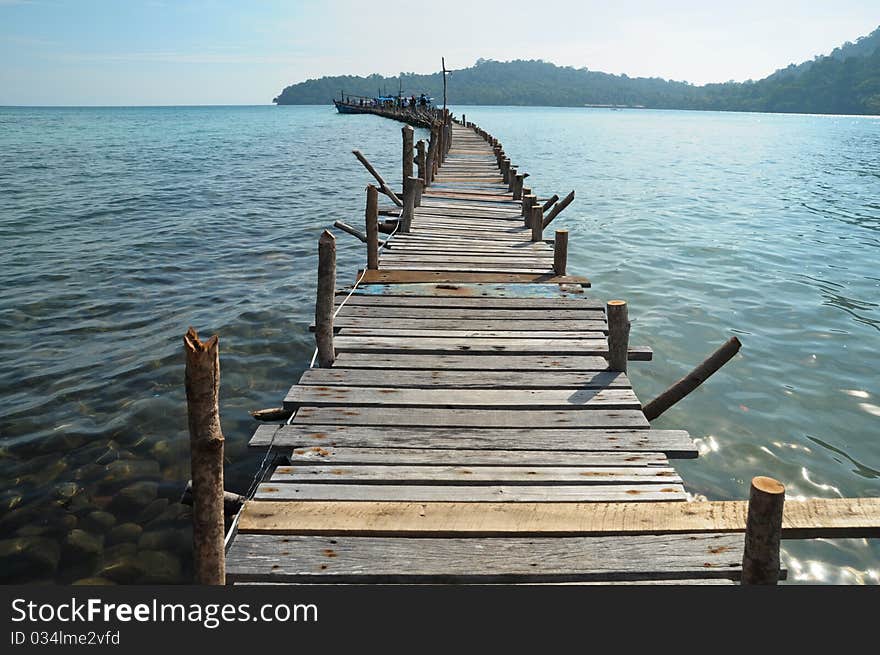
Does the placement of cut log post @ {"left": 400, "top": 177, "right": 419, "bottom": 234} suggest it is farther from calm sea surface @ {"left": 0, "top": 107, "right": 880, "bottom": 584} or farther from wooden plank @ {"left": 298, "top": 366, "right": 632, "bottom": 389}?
wooden plank @ {"left": 298, "top": 366, "right": 632, "bottom": 389}

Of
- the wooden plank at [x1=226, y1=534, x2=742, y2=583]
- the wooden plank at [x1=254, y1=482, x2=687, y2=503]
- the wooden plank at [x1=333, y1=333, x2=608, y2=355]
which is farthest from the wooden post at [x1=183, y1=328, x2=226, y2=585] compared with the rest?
the wooden plank at [x1=333, y1=333, x2=608, y2=355]

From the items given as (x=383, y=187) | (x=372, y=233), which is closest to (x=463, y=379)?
(x=372, y=233)

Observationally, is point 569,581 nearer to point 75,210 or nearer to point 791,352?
point 791,352

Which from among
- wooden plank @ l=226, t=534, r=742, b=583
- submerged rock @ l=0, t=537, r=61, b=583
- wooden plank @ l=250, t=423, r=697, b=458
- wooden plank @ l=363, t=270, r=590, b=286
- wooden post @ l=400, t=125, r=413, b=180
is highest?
wooden post @ l=400, t=125, r=413, b=180

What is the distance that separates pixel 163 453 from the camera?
7547 mm

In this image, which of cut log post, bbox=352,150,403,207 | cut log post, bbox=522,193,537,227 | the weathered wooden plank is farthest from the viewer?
cut log post, bbox=352,150,403,207

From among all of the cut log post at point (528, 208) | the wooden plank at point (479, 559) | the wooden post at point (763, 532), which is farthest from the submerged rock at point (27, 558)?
the cut log post at point (528, 208)

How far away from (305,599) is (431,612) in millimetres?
720

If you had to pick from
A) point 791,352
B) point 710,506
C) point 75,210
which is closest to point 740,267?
point 791,352

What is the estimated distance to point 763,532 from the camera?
2990 mm

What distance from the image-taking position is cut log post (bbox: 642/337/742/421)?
5.64 meters

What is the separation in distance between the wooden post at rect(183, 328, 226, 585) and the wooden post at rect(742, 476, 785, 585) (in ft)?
8.83

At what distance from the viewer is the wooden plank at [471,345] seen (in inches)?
273

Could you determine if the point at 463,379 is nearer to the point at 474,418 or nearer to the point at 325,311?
the point at 474,418
